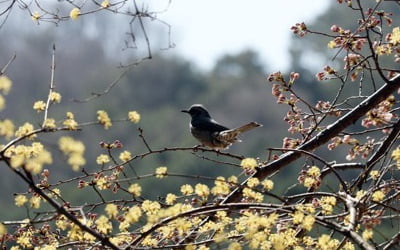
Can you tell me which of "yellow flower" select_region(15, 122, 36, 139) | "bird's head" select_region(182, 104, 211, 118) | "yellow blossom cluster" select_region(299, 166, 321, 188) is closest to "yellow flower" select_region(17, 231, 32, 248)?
"yellow flower" select_region(15, 122, 36, 139)

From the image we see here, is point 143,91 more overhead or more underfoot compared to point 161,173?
more overhead

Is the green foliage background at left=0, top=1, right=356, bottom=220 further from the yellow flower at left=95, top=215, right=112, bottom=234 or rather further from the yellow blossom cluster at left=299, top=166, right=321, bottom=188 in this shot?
the yellow flower at left=95, top=215, right=112, bottom=234

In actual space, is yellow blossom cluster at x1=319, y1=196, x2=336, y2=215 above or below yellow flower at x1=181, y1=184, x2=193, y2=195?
below

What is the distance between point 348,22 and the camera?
36344 mm

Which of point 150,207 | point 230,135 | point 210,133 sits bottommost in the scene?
point 150,207

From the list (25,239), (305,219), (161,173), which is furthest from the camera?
(25,239)

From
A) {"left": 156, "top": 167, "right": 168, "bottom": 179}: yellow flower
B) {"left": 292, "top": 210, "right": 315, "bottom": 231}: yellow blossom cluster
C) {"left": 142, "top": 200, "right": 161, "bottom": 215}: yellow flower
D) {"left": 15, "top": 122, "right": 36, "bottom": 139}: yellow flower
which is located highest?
{"left": 15, "top": 122, "right": 36, "bottom": 139}: yellow flower

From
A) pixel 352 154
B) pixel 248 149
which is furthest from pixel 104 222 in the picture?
pixel 248 149

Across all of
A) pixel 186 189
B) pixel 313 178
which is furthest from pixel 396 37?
pixel 186 189

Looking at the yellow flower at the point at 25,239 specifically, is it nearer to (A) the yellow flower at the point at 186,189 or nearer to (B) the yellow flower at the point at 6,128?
(A) the yellow flower at the point at 186,189

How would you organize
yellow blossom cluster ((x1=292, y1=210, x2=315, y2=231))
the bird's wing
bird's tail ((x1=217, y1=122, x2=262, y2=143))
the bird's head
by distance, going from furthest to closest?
the bird's head < the bird's wing < bird's tail ((x1=217, y1=122, x2=262, y2=143)) < yellow blossom cluster ((x1=292, y1=210, x2=315, y2=231))

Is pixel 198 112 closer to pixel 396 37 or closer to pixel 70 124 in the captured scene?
pixel 396 37

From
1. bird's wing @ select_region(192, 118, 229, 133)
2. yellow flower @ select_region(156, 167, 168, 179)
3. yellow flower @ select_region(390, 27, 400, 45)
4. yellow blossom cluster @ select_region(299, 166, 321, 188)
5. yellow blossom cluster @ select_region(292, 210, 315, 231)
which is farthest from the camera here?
bird's wing @ select_region(192, 118, 229, 133)

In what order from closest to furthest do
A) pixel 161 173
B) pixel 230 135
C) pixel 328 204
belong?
pixel 161 173 < pixel 328 204 < pixel 230 135
